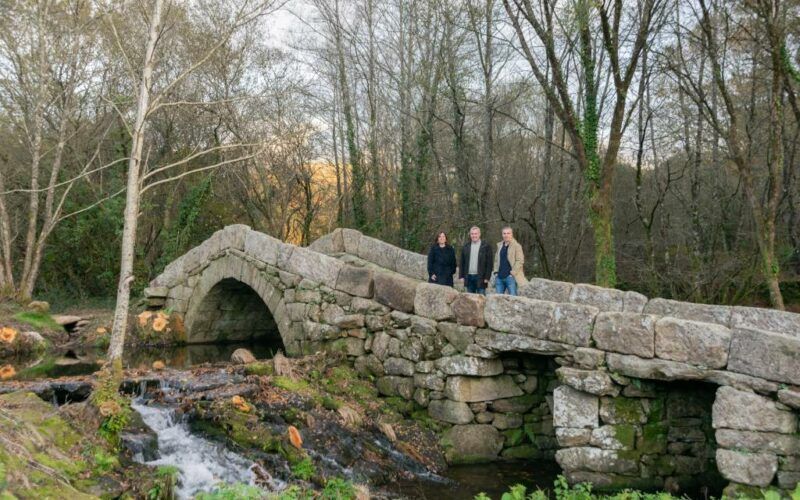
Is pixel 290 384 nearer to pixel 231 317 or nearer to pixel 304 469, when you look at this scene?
pixel 304 469

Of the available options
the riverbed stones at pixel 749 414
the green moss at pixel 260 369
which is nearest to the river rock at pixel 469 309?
the green moss at pixel 260 369

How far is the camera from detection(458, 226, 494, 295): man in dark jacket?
8969 mm

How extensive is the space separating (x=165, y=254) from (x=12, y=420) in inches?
554

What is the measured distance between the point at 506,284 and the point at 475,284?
0.47 m

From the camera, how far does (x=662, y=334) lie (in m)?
6.22

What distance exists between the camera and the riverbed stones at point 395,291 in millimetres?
8227

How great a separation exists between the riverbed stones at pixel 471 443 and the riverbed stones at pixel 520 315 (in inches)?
52.5

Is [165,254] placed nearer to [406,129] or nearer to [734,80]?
[406,129]

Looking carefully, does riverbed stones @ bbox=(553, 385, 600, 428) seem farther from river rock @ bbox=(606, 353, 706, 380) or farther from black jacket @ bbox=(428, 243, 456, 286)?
black jacket @ bbox=(428, 243, 456, 286)

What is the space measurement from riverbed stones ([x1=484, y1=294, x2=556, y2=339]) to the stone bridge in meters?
0.01

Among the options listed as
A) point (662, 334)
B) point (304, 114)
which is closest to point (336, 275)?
point (662, 334)

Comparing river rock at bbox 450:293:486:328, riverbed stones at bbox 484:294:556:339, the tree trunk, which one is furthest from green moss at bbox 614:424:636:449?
the tree trunk

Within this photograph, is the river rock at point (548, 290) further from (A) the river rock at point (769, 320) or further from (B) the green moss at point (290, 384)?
(B) the green moss at point (290, 384)

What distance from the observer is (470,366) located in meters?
7.55
